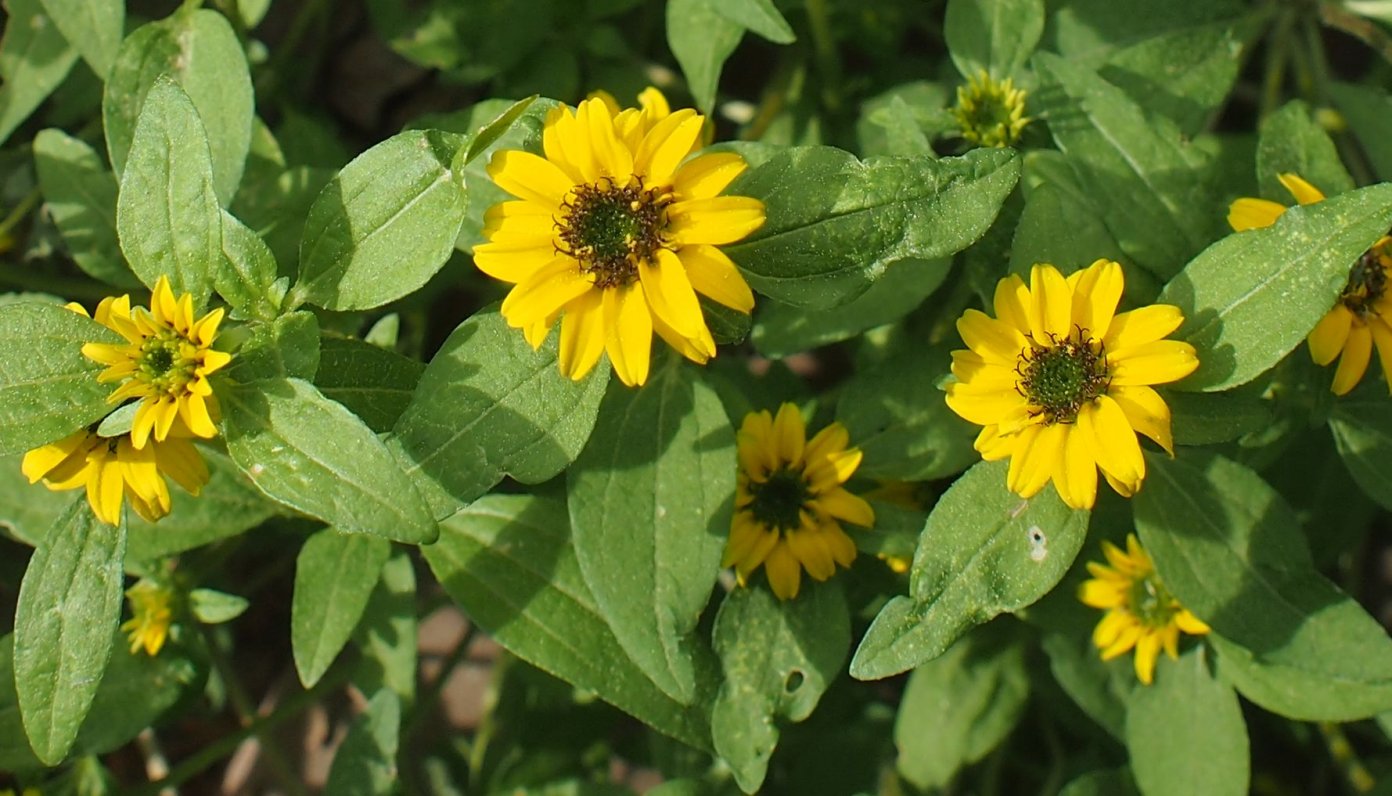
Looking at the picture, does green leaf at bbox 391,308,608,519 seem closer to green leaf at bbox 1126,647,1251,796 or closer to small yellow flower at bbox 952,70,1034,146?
small yellow flower at bbox 952,70,1034,146

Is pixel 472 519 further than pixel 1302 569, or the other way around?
pixel 472 519

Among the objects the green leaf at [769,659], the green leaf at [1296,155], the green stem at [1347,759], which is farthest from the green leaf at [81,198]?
the green stem at [1347,759]

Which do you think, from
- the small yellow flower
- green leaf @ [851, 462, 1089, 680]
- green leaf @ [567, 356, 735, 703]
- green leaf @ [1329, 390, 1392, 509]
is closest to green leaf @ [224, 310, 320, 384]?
green leaf @ [567, 356, 735, 703]

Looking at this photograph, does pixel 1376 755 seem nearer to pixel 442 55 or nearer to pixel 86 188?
pixel 442 55

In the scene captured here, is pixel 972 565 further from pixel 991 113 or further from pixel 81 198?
pixel 81 198

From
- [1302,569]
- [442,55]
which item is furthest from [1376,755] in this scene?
[442,55]

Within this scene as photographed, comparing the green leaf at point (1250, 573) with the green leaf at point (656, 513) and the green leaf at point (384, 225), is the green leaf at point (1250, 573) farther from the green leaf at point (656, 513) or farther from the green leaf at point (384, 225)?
the green leaf at point (384, 225)

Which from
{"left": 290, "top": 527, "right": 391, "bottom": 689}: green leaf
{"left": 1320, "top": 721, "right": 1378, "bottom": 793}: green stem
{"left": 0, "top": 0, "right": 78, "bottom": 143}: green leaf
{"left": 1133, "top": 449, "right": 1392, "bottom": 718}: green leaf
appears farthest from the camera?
{"left": 1320, "top": 721, "right": 1378, "bottom": 793}: green stem
